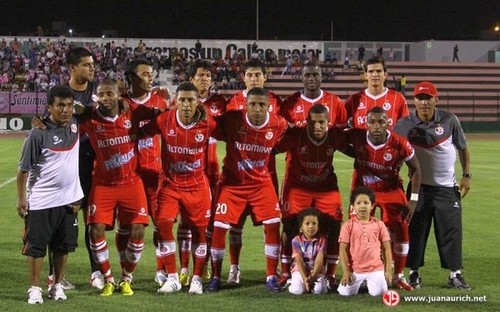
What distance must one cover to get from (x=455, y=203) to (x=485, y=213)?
5.23 m

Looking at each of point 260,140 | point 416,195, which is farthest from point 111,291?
point 416,195

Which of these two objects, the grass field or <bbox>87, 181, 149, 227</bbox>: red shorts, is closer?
the grass field

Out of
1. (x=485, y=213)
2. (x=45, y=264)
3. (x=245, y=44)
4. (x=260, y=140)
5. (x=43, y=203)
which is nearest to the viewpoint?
(x=43, y=203)

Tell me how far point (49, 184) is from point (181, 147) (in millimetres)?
Result: 1227

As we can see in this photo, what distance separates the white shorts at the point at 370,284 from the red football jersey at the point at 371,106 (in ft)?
5.54

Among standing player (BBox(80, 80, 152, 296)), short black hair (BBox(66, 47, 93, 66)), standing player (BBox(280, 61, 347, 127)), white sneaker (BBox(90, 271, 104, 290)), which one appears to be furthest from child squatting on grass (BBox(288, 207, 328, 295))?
short black hair (BBox(66, 47, 93, 66))

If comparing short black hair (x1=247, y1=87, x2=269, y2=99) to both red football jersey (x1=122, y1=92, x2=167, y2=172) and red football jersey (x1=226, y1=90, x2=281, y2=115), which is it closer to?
red football jersey (x1=226, y1=90, x2=281, y2=115)

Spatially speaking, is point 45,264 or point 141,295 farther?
point 45,264

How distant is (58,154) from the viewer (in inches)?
263

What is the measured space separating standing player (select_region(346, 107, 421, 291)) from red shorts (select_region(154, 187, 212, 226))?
4.96ft

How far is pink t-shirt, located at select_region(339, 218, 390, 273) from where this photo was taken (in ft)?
22.6

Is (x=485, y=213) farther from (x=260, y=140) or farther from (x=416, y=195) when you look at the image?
(x=260, y=140)

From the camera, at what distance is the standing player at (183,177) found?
7039 mm

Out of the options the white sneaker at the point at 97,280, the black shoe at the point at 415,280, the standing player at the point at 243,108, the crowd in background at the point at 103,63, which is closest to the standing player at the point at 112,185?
the white sneaker at the point at 97,280
